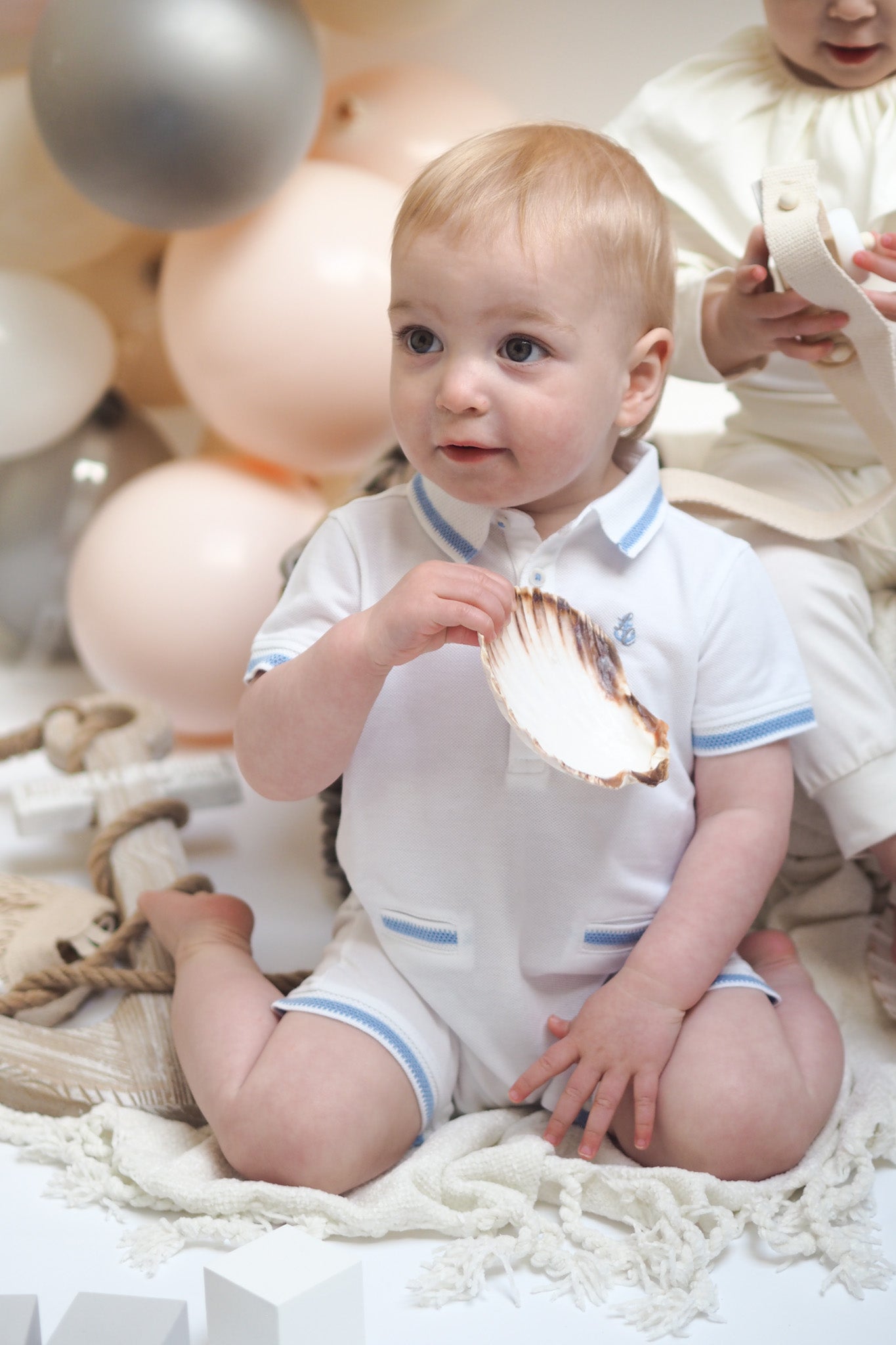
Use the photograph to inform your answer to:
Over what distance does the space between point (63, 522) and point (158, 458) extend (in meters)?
0.19

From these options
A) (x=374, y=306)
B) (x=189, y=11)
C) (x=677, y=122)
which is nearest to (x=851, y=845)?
(x=677, y=122)

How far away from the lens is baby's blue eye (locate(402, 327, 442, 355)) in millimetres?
788

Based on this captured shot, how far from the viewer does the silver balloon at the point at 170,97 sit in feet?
4.00

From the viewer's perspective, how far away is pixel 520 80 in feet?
6.57

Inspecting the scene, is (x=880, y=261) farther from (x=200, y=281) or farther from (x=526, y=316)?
(x=200, y=281)

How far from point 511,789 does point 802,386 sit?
48 cm

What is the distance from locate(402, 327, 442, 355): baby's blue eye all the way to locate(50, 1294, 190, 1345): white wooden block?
1.71ft

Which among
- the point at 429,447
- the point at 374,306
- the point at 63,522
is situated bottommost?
the point at 63,522

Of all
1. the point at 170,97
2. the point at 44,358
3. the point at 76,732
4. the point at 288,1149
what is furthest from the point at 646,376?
the point at 44,358

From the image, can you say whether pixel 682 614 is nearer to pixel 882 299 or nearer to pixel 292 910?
pixel 882 299

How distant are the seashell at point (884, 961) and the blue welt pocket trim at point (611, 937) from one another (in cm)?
23

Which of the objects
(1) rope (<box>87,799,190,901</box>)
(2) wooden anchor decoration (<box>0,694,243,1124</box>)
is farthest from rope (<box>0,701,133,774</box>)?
(1) rope (<box>87,799,190,901</box>)

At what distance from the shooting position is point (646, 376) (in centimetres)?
85

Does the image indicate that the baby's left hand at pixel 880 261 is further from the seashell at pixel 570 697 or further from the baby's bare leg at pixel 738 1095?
the baby's bare leg at pixel 738 1095
